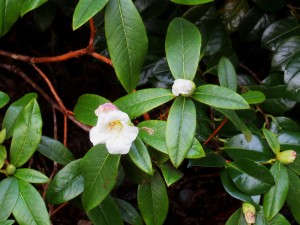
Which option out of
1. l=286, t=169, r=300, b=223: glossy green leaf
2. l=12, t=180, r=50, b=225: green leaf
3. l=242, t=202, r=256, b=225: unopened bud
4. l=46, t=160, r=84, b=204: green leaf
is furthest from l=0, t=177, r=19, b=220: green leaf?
l=286, t=169, r=300, b=223: glossy green leaf

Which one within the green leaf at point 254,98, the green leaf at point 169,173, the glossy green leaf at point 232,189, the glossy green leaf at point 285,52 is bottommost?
the glossy green leaf at point 232,189

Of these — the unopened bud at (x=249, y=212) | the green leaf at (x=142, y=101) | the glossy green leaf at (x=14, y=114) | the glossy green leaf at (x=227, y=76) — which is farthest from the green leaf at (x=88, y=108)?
the unopened bud at (x=249, y=212)

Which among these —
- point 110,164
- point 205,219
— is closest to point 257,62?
point 205,219

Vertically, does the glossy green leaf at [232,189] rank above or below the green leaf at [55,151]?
below

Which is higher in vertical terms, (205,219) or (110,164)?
(110,164)

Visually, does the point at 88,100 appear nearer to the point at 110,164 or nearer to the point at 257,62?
the point at 110,164

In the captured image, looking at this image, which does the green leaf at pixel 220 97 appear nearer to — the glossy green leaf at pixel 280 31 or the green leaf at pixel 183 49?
the green leaf at pixel 183 49
